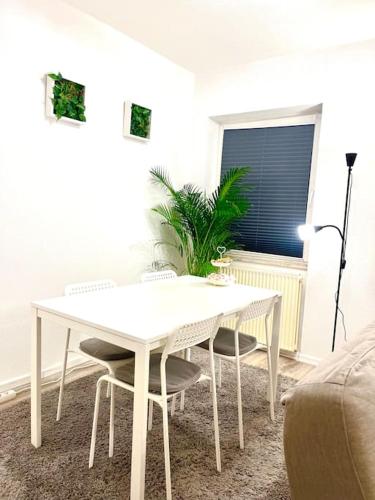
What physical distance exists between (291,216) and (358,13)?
172cm

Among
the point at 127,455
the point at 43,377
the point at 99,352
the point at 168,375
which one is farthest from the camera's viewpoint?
the point at 43,377

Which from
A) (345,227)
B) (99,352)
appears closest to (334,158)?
(345,227)

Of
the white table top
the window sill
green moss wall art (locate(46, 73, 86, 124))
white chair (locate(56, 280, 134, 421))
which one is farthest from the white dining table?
green moss wall art (locate(46, 73, 86, 124))

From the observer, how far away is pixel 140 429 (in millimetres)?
1578

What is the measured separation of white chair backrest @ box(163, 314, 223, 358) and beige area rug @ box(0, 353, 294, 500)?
2.24 ft

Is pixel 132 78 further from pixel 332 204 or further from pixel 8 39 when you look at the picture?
pixel 332 204

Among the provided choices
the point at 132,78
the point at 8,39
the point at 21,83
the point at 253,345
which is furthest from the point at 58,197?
the point at 253,345

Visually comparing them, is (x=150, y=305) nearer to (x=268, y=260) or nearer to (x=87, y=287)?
(x=87, y=287)

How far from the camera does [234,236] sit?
4129mm

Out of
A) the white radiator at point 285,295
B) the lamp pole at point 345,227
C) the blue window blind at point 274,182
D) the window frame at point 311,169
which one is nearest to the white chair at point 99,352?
the white radiator at point 285,295

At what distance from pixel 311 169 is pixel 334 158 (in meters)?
0.36

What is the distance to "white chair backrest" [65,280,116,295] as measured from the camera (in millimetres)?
2313

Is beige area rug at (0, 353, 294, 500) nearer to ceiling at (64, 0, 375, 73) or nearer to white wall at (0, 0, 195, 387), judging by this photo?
white wall at (0, 0, 195, 387)

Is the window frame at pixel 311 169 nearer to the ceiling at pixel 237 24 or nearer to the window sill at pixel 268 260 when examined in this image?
the window sill at pixel 268 260
